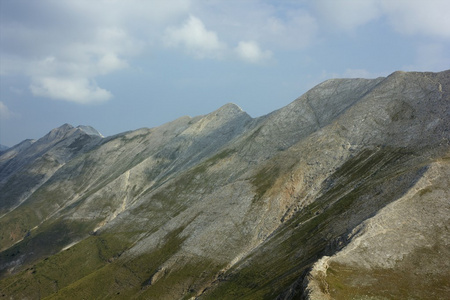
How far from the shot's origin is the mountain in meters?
57.5

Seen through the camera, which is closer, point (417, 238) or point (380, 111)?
point (417, 238)

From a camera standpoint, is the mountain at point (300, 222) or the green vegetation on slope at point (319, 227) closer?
the mountain at point (300, 222)

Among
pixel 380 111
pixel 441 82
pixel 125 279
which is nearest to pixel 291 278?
pixel 125 279

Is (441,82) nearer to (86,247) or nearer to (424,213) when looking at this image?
(424,213)

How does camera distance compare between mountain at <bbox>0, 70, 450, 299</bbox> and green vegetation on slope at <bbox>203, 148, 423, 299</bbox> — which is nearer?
mountain at <bbox>0, 70, 450, 299</bbox>

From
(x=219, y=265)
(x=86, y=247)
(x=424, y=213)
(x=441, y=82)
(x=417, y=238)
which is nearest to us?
(x=417, y=238)

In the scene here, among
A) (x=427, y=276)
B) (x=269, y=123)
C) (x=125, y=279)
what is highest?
(x=269, y=123)

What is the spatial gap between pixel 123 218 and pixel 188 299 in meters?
77.8

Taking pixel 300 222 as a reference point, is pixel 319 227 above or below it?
below

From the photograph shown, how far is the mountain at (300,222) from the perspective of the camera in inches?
2265

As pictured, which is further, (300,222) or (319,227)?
(300,222)

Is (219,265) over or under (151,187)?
under

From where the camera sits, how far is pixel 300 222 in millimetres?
97125

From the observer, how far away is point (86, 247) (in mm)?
144000
